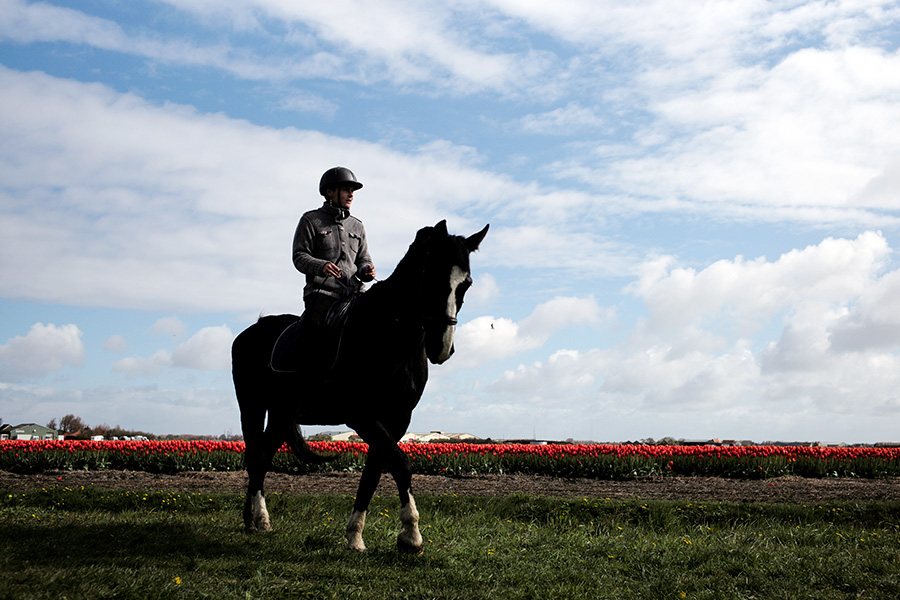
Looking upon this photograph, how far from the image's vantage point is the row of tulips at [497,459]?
16578mm

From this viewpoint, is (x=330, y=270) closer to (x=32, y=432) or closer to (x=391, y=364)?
(x=391, y=364)

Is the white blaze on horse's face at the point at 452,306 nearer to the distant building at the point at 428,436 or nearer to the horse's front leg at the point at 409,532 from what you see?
the horse's front leg at the point at 409,532

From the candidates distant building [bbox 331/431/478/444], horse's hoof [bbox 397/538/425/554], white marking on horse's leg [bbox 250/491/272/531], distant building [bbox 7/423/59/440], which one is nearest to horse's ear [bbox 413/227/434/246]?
horse's hoof [bbox 397/538/425/554]

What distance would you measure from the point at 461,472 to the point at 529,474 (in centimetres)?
167

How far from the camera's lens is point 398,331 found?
245 inches

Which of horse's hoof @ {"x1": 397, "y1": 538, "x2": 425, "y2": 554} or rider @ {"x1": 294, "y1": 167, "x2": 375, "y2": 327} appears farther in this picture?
rider @ {"x1": 294, "y1": 167, "x2": 375, "y2": 327}

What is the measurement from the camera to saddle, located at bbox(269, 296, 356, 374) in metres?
6.66

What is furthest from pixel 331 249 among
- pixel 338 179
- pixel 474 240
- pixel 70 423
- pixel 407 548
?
pixel 70 423

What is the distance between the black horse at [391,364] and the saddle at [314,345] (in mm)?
91

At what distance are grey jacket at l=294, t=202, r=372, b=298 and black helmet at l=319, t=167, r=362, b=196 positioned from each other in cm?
21

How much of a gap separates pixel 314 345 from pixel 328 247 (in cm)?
105

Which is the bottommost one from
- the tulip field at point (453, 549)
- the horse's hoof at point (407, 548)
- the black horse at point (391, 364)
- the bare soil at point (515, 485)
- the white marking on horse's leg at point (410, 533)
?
the bare soil at point (515, 485)

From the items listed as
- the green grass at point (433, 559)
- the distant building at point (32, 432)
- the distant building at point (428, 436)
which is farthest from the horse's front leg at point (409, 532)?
the distant building at point (32, 432)

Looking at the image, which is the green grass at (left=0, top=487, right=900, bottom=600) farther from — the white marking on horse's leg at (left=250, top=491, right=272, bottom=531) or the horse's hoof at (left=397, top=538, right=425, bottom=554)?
the white marking on horse's leg at (left=250, top=491, right=272, bottom=531)
